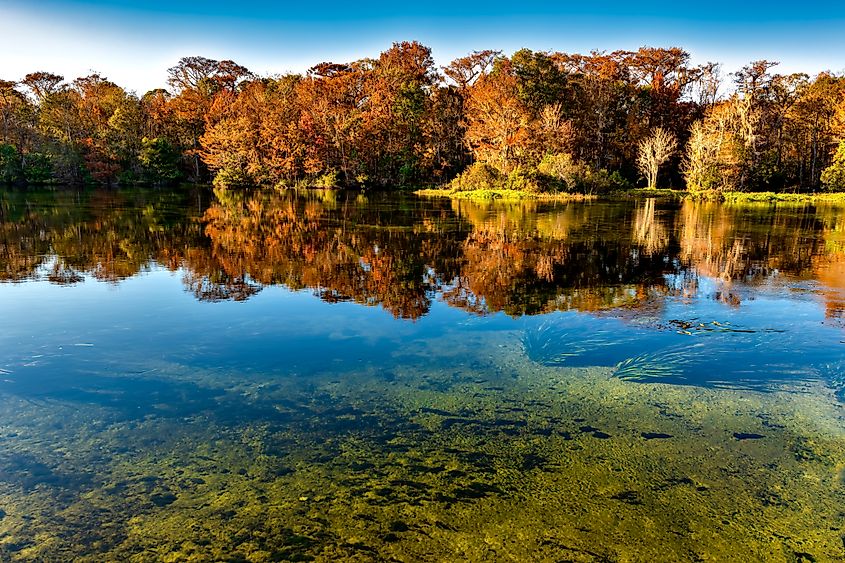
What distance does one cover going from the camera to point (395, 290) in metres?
10.2

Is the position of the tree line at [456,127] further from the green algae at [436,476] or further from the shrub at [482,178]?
the green algae at [436,476]

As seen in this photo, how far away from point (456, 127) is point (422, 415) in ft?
157

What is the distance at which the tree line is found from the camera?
133 ft

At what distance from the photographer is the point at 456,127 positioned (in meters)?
50.0

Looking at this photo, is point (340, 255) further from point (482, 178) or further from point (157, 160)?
point (157, 160)

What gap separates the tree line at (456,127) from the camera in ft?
133

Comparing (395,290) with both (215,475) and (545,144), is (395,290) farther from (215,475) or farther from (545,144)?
(545,144)

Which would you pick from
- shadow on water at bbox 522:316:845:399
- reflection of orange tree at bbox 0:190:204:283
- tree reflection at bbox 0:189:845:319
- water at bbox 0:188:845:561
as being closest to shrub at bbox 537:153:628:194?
tree reflection at bbox 0:189:845:319

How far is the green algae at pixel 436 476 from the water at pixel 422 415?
0.02m

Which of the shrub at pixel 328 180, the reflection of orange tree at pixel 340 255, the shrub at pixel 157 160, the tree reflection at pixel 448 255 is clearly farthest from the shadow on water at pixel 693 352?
the shrub at pixel 157 160

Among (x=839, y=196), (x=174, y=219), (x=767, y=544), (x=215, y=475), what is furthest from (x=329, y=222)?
(x=839, y=196)

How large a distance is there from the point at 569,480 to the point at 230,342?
489 centimetres

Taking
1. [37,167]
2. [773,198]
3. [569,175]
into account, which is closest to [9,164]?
[37,167]

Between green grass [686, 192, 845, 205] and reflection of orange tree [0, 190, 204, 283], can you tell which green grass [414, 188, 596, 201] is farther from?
reflection of orange tree [0, 190, 204, 283]
